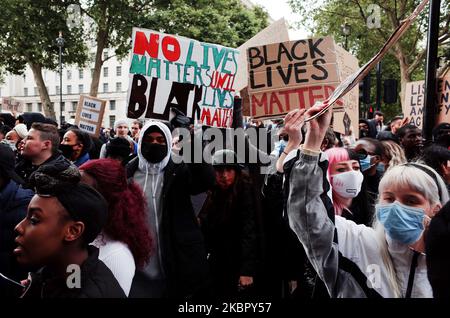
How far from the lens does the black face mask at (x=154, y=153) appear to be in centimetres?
321

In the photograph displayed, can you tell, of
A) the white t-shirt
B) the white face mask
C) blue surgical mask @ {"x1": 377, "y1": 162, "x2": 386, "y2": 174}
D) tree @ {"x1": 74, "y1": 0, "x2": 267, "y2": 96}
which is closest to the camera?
the white t-shirt

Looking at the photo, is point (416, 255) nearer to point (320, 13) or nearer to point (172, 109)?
point (172, 109)

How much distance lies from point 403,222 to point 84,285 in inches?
44.5

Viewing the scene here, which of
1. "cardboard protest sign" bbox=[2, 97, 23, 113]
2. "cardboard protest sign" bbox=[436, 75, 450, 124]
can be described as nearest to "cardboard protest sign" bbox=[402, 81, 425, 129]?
"cardboard protest sign" bbox=[436, 75, 450, 124]

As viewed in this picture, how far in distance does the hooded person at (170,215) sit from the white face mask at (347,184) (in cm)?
75

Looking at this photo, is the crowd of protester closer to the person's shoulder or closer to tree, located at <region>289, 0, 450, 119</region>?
the person's shoulder

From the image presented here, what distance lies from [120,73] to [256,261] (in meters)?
67.7

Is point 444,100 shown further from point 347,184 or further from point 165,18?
point 165,18

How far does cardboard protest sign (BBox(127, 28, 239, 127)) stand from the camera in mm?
4340

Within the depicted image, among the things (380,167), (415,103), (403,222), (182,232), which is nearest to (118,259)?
(182,232)

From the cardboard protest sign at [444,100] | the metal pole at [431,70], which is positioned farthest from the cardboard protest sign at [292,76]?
the cardboard protest sign at [444,100]

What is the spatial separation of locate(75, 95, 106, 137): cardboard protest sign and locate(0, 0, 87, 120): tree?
53.8 feet

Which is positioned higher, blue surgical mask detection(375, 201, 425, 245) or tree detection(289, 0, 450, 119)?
tree detection(289, 0, 450, 119)

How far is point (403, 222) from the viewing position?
6.29 ft
